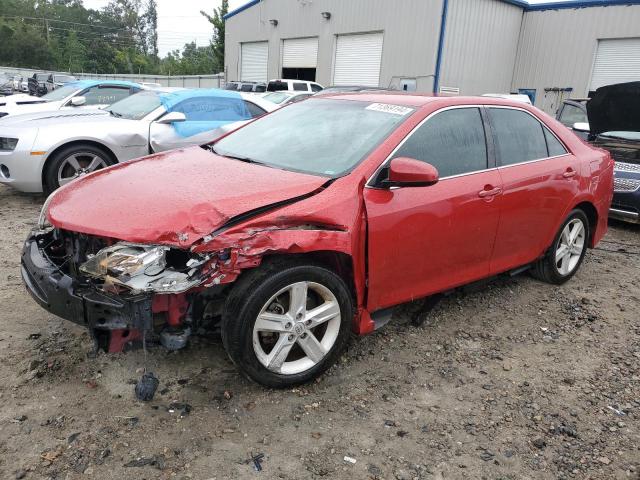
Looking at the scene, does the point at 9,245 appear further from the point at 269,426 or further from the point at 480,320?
the point at 480,320

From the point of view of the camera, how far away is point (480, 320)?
387 centimetres

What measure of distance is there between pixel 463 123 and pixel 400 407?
1913 mm

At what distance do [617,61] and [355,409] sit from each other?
2045cm

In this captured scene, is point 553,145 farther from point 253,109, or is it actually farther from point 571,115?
point 571,115

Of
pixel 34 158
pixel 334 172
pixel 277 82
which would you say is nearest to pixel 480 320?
pixel 334 172

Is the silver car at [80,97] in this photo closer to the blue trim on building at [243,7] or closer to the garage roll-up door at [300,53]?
the garage roll-up door at [300,53]

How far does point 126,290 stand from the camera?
2.40 m

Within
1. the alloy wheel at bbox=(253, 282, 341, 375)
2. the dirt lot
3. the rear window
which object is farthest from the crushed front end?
the rear window

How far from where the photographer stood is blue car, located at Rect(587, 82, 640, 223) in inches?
239

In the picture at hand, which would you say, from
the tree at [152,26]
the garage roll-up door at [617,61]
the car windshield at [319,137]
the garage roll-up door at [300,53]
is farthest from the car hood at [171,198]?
the tree at [152,26]

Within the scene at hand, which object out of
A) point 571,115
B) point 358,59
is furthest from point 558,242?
point 358,59

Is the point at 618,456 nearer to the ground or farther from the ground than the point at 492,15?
nearer to the ground

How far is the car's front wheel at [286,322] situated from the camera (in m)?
2.52

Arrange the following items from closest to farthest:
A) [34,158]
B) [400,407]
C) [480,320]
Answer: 1. [400,407]
2. [480,320]
3. [34,158]
